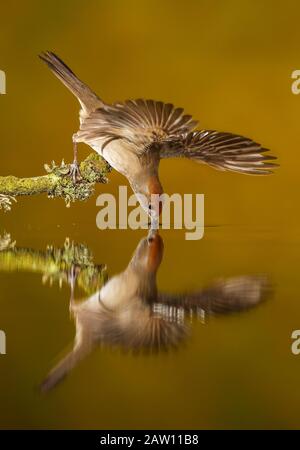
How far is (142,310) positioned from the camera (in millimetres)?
1227

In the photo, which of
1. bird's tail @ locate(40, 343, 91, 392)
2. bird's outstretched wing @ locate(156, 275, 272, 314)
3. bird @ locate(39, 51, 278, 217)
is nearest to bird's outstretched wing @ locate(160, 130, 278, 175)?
bird @ locate(39, 51, 278, 217)

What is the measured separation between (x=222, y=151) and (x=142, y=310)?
1.60 metres

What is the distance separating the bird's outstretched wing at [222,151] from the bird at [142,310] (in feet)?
3.10

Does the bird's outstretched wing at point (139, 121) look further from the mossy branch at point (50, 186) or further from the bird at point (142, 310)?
the bird at point (142, 310)

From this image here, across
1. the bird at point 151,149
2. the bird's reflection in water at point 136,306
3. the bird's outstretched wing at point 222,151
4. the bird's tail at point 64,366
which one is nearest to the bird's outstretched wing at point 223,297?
the bird's reflection in water at point 136,306

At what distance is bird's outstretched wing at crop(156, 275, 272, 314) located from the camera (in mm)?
1284

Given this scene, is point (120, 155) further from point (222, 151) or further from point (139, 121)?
point (139, 121)

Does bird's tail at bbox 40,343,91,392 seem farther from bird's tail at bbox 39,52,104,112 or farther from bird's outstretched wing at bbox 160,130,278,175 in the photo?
bird's tail at bbox 39,52,104,112

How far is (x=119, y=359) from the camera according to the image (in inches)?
35.9

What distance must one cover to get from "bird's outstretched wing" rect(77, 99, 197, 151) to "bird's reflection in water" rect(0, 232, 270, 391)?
0.48 metres

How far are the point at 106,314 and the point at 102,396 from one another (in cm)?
39

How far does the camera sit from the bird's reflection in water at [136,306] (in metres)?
0.99

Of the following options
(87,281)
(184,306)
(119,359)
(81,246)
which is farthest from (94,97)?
(119,359)
